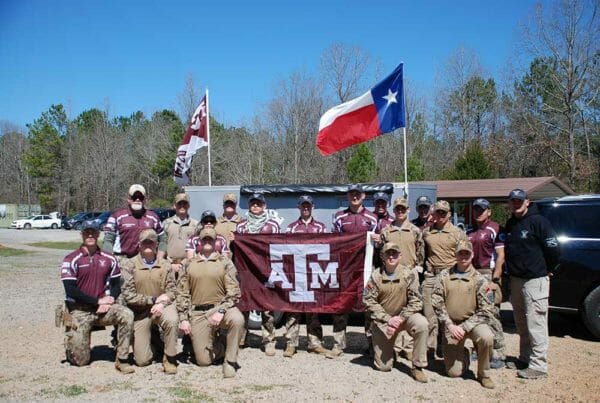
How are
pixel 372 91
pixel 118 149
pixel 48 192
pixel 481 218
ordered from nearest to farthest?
1. pixel 481 218
2. pixel 372 91
3. pixel 118 149
4. pixel 48 192

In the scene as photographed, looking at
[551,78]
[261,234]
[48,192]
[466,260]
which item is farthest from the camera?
[48,192]

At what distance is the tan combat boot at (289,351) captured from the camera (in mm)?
6746

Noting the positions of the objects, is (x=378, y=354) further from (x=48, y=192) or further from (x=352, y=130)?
(x=48, y=192)

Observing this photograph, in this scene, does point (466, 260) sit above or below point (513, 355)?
above

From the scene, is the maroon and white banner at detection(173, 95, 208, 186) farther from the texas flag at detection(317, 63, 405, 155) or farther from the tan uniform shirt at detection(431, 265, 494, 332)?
the tan uniform shirt at detection(431, 265, 494, 332)

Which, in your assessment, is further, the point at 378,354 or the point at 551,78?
the point at 551,78

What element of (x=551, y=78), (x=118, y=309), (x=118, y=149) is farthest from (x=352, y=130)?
(x=118, y=149)

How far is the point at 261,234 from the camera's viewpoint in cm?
722

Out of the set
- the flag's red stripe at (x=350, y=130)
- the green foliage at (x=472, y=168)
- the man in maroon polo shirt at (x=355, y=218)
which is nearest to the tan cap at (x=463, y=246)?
the man in maroon polo shirt at (x=355, y=218)

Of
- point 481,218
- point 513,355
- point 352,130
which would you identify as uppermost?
point 352,130

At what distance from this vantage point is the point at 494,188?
23.3m

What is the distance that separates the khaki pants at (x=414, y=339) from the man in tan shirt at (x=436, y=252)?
1.62 ft

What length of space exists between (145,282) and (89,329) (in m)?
0.84

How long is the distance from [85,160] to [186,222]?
2258 inches
